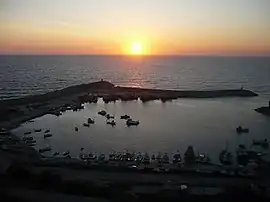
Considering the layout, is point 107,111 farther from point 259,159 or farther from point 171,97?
point 259,159

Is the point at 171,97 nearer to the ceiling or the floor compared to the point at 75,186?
nearer to the floor

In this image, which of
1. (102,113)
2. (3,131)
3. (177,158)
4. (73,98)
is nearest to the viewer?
Result: (177,158)

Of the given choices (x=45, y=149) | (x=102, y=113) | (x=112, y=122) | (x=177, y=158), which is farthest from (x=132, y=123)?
(x=177, y=158)

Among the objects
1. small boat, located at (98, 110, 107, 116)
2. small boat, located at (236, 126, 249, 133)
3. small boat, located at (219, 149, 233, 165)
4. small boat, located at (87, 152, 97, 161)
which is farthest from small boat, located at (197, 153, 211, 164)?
small boat, located at (98, 110, 107, 116)

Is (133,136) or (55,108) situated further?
(55,108)

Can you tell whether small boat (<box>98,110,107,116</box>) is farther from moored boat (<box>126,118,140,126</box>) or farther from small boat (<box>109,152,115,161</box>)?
small boat (<box>109,152,115,161</box>)

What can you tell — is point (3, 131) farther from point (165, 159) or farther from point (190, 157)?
point (190, 157)

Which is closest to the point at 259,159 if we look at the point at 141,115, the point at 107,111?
the point at 141,115
